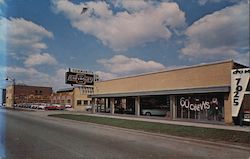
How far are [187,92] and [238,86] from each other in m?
4.85

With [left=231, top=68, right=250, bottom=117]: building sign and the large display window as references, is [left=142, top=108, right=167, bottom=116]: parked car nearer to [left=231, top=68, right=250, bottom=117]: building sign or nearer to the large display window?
the large display window

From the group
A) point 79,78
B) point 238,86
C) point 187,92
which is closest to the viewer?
point 238,86

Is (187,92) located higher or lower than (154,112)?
higher

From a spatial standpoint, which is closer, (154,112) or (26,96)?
(154,112)

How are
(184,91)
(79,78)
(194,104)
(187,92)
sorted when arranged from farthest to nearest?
(79,78)
(184,91)
(187,92)
(194,104)

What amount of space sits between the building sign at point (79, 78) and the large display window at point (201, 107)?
32.1 metres

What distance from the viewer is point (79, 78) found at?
186 feet

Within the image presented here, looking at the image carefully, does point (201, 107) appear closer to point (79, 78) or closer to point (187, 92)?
point (187, 92)

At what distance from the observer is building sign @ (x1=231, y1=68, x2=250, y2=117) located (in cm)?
2065

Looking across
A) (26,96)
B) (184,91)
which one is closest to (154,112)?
(184,91)

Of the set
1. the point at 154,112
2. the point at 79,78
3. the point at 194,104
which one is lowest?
the point at 154,112

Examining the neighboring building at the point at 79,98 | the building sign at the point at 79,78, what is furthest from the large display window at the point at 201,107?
the neighboring building at the point at 79,98

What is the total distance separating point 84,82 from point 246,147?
48.7 m

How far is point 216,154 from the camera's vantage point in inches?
381
